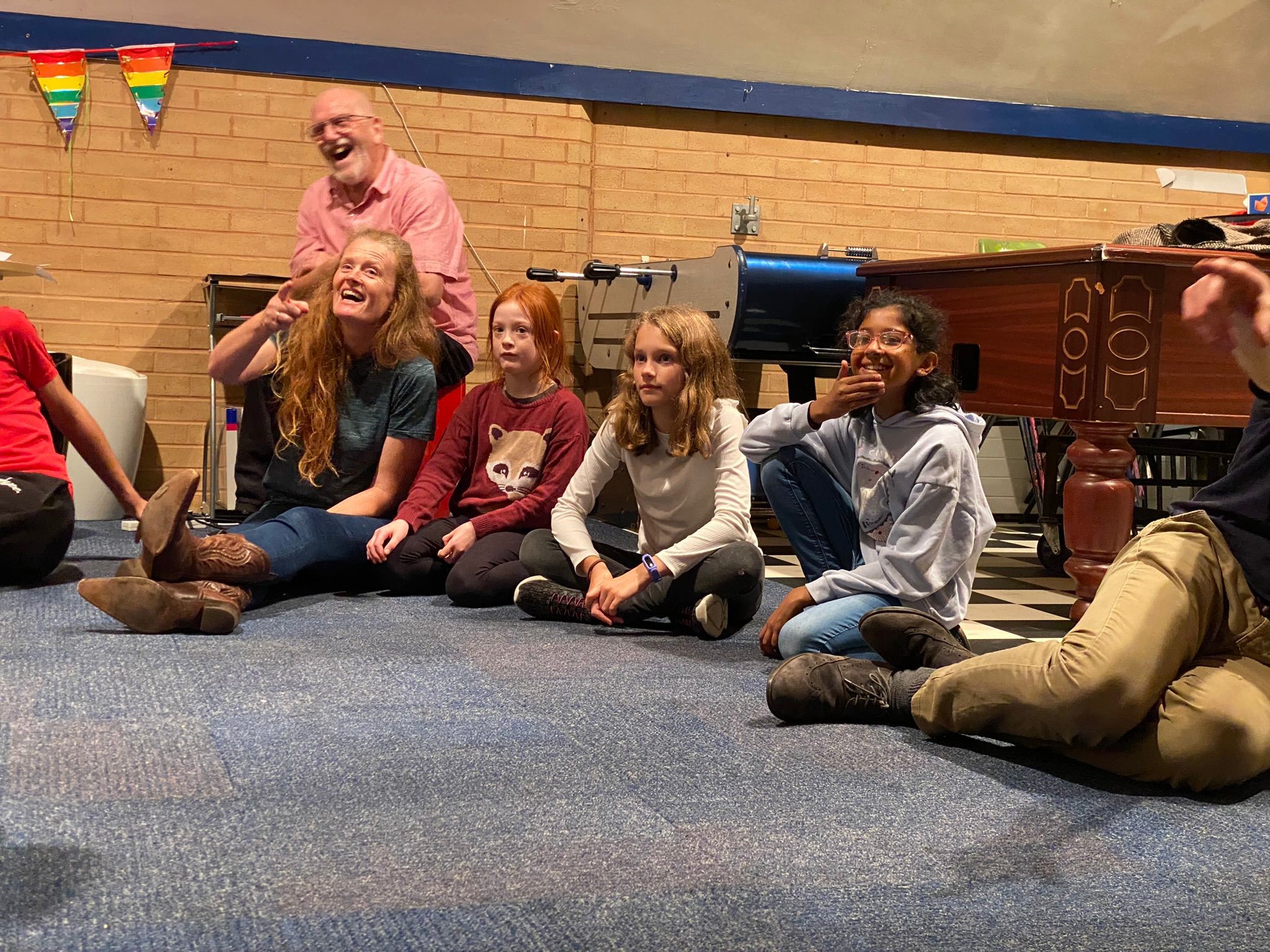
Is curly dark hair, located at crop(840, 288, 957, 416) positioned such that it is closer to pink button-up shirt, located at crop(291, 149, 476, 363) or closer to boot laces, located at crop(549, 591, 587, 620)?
boot laces, located at crop(549, 591, 587, 620)

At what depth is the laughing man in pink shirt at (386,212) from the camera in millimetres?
3490

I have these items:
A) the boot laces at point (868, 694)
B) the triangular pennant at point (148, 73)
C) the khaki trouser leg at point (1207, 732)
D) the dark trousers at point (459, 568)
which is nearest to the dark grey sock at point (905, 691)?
the boot laces at point (868, 694)

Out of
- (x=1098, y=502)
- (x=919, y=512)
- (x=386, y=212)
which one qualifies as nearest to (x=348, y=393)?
(x=386, y=212)

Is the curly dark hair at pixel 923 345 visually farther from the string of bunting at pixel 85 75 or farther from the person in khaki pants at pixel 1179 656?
the string of bunting at pixel 85 75

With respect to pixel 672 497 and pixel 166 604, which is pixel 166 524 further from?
pixel 672 497

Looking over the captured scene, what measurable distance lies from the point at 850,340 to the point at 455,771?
3.59 ft

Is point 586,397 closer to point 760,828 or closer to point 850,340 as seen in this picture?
point 850,340

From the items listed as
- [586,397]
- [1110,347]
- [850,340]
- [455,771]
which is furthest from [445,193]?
[455,771]

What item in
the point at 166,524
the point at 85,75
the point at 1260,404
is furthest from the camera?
the point at 85,75

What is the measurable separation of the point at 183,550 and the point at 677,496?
0.99 m

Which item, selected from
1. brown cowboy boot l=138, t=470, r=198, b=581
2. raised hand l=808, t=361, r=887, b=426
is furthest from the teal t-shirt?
raised hand l=808, t=361, r=887, b=426

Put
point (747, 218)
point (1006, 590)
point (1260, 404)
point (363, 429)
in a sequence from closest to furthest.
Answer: point (1260, 404) < point (363, 429) < point (1006, 590) < point (747, 218)

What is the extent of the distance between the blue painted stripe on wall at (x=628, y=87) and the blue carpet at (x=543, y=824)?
2939 mm

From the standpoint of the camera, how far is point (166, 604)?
2264mm
